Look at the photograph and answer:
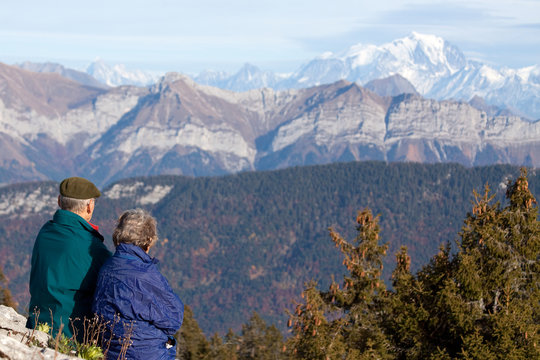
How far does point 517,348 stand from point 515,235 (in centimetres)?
361

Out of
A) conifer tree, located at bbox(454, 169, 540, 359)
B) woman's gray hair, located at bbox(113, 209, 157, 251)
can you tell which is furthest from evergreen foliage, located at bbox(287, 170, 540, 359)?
woman's gray hair, located at bbox(113, 209, 157, 251)

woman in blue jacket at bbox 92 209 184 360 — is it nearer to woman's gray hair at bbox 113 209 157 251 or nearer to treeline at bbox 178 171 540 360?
woman's gray hair at bbox 113 209 157 251

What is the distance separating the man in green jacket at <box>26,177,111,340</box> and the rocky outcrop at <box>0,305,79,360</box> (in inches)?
14.8

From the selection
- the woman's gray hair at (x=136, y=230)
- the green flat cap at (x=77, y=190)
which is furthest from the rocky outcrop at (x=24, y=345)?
the green flat cap at (x=77, y=190)

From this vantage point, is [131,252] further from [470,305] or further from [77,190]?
[470,305]

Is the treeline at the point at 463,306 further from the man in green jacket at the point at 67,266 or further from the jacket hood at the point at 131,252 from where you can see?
the man in green jacket at the point at 67,266

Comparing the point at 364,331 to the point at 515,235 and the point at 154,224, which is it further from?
the point at 154,224

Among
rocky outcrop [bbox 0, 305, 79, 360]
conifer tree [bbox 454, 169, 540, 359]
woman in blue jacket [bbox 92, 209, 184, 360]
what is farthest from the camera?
conifer tree [bbox 454, 169, 540, 359]

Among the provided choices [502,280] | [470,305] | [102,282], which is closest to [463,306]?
[470,305]

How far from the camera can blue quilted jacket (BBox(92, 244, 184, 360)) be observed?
9461 mm

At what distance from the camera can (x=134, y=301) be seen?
31.0 ft

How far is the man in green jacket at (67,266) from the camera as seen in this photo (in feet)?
32.2

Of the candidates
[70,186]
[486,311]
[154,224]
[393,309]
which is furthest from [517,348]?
[70,186]

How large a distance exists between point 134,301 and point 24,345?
5.45 feet
